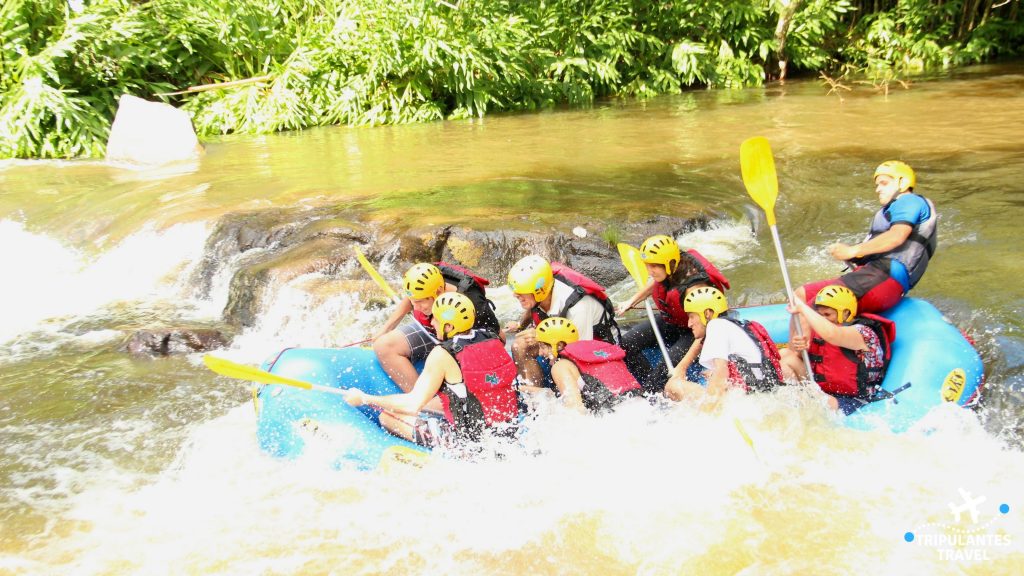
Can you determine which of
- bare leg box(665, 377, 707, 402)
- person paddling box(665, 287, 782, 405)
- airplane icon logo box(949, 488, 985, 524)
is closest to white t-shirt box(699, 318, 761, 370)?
person paddling box(665, 287, 782, 405)

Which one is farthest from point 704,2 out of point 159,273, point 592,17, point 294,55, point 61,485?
point 61,485

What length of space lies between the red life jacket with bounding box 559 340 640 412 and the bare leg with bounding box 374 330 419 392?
0.83m

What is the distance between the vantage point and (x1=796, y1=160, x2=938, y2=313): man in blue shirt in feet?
13.8

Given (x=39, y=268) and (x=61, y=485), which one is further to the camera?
(x=39, y=268)

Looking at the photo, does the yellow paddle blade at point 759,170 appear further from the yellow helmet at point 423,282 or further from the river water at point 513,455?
the yellow helmet at point 423,282

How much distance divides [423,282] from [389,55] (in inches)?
360

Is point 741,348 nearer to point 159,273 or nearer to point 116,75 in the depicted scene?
point 159,273

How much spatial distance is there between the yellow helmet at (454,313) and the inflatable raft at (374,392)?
0.57 metres

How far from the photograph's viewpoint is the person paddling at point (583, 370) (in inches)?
155

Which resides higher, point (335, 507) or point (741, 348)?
point (741, 348)

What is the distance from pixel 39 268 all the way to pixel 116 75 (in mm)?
6030

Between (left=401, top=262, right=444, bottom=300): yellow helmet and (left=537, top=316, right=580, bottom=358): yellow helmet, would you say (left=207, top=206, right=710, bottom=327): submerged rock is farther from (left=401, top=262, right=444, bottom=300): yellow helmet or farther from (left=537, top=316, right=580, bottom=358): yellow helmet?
(left=537, top=316, right=580, bottom=358): yellow helmet

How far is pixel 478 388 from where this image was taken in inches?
149

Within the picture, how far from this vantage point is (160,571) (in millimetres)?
3316
